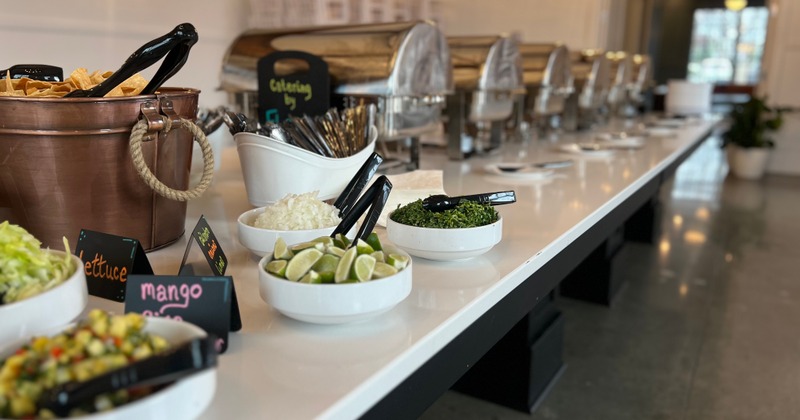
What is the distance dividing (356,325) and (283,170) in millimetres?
526

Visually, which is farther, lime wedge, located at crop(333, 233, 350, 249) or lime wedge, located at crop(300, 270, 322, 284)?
lime wedge, located at crop(333, 233, 350, 249)

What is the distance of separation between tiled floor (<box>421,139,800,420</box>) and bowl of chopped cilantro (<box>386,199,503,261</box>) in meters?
1.05

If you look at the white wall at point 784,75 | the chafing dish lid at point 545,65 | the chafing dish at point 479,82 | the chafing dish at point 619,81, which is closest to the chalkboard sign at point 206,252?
the chafing dish at point 479,82

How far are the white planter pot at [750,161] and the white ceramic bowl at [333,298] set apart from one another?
23.0 ft

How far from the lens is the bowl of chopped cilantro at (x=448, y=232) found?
3.21 feet

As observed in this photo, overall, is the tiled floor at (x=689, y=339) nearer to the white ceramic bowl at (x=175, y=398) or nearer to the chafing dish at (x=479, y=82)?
the chafing dish at (x=479, y=82)

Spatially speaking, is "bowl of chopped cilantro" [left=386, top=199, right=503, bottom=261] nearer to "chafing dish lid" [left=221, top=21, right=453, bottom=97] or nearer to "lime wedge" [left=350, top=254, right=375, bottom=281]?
"lime wedge" [left=350, top=254, right=375, bottom=281]

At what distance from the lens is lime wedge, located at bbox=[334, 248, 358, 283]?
0.71 meters

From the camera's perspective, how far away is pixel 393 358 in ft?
2.24

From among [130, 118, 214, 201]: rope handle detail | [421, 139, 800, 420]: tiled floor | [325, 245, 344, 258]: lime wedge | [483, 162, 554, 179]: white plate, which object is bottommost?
[421, 139, 800, 420]: tiled floor

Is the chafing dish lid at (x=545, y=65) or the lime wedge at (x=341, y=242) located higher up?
the chafing dish lid at (x=545, y=65)

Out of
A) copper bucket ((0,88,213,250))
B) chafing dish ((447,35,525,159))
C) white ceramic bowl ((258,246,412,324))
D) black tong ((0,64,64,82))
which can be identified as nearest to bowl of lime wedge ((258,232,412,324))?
white ceramic bowl ((258,246,412,324))

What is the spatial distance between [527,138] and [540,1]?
4005mm

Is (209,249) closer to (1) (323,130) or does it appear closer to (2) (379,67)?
(1) (323,130)
